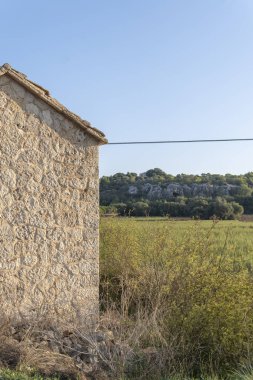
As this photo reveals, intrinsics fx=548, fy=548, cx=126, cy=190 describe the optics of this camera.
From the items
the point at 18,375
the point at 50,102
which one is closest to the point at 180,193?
the point at 50,102

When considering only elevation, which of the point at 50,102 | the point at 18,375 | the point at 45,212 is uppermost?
the point at 50,102

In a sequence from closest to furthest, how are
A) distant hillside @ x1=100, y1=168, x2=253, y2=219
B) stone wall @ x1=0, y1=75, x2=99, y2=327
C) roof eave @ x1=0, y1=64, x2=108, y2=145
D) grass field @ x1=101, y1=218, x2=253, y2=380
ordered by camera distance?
grass field @ x1=101, y1=218, x2=253, y2=380 < stone wall @ x1=0, y1=75, x2=99, y2=327 < roof eave @ x1=0, y1=64, x2=108, y2=145 < distant hillside @ x1=100, y1=168, x2=253, y2=219

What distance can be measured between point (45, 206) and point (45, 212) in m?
0.10

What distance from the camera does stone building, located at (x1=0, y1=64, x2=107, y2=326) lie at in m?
8.78

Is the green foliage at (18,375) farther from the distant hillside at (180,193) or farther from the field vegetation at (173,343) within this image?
the distant hillside at (180,193)

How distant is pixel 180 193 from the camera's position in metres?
31.2

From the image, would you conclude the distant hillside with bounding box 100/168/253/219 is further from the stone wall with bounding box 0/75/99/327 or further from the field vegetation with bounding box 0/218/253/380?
the field vegetation with bounding box 0/218/253/380

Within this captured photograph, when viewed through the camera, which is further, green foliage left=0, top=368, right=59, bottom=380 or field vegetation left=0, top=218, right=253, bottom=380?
field vegetation left=0, top=218, right=253, bottom=380

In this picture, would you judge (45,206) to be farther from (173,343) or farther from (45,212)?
(173,343)

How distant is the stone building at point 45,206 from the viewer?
8781 millimetres

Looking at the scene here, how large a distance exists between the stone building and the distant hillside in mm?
10080

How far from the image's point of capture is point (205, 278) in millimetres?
8344

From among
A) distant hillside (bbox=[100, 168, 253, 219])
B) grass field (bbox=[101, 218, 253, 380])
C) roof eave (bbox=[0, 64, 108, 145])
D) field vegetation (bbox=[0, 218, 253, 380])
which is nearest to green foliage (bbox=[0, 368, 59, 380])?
field vegetation (bbox=[0, 218, 253, 380])

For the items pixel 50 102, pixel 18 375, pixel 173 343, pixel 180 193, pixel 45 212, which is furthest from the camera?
pixel 180 193
